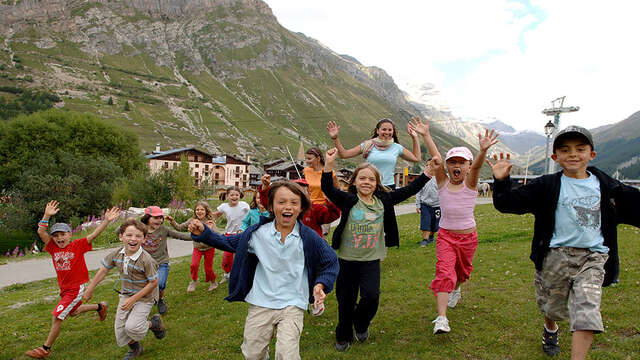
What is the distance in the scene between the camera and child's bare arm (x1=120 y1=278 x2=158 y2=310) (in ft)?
17.6

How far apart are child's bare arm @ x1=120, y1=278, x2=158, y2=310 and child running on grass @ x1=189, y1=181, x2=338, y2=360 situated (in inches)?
85.3

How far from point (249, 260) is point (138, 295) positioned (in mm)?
2489

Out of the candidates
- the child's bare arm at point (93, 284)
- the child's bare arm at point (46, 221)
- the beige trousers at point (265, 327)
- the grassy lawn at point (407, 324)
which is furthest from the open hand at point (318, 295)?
the child's bare arm at point (46, 221)

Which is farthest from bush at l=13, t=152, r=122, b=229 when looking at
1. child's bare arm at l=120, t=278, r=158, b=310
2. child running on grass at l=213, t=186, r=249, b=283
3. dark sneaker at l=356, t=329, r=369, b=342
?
dark sneaker at l=356, t=329, r=369, b=342

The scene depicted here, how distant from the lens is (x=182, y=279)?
35.1ft

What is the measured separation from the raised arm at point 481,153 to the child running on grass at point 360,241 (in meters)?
0.86

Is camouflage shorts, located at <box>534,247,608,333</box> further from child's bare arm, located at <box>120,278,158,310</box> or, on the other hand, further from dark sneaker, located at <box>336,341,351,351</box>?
child's bare arm, located at <box>120,278,158,310</box>

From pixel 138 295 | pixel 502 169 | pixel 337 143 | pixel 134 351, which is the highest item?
pixel 337 143

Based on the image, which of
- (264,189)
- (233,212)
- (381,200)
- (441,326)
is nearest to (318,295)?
(441,326)

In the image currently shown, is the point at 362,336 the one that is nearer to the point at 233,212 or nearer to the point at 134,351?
the point at 134,351

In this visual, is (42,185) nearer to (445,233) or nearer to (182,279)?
(182,279)

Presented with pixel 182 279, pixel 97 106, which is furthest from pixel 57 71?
pixel 182 279

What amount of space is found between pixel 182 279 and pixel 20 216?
75.2ft

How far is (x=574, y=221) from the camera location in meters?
3.99
